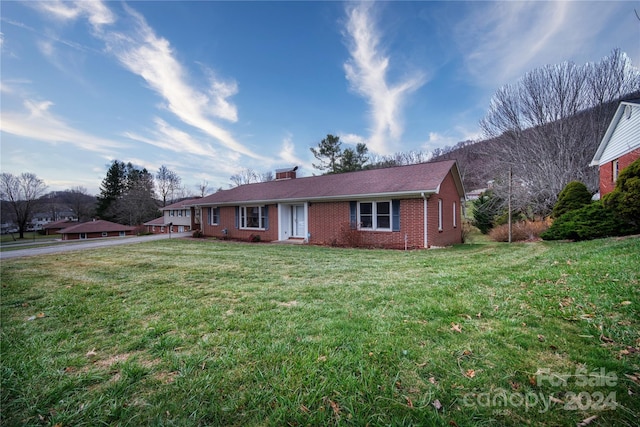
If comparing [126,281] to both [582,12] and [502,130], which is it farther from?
[502,130]

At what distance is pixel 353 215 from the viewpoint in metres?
12.7

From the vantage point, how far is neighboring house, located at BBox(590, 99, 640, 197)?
11523 mm

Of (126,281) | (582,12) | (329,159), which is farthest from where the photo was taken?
(329,159)

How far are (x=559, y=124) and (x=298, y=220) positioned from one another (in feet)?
65.6

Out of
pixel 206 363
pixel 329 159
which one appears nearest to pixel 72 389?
pixel 206 363

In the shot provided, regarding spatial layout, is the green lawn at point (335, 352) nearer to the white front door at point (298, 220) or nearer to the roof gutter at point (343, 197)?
the roof gutter at point (343, 197)

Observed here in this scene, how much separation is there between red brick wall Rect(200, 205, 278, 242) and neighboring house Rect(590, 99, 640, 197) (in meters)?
16.7

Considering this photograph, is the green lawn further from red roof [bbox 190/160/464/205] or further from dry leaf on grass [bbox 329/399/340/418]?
red roof [bbox 190/160/464/205]

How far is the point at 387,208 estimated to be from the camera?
1196cm

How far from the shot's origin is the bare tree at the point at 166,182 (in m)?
46.0

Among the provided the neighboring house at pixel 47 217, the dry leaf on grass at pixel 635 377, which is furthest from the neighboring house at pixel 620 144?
the neighboring house at pixel 47 217

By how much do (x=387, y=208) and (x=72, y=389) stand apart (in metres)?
11.2

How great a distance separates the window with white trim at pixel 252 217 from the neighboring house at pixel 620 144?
17658 mm

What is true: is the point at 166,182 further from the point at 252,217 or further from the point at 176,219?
the point at 252,217
